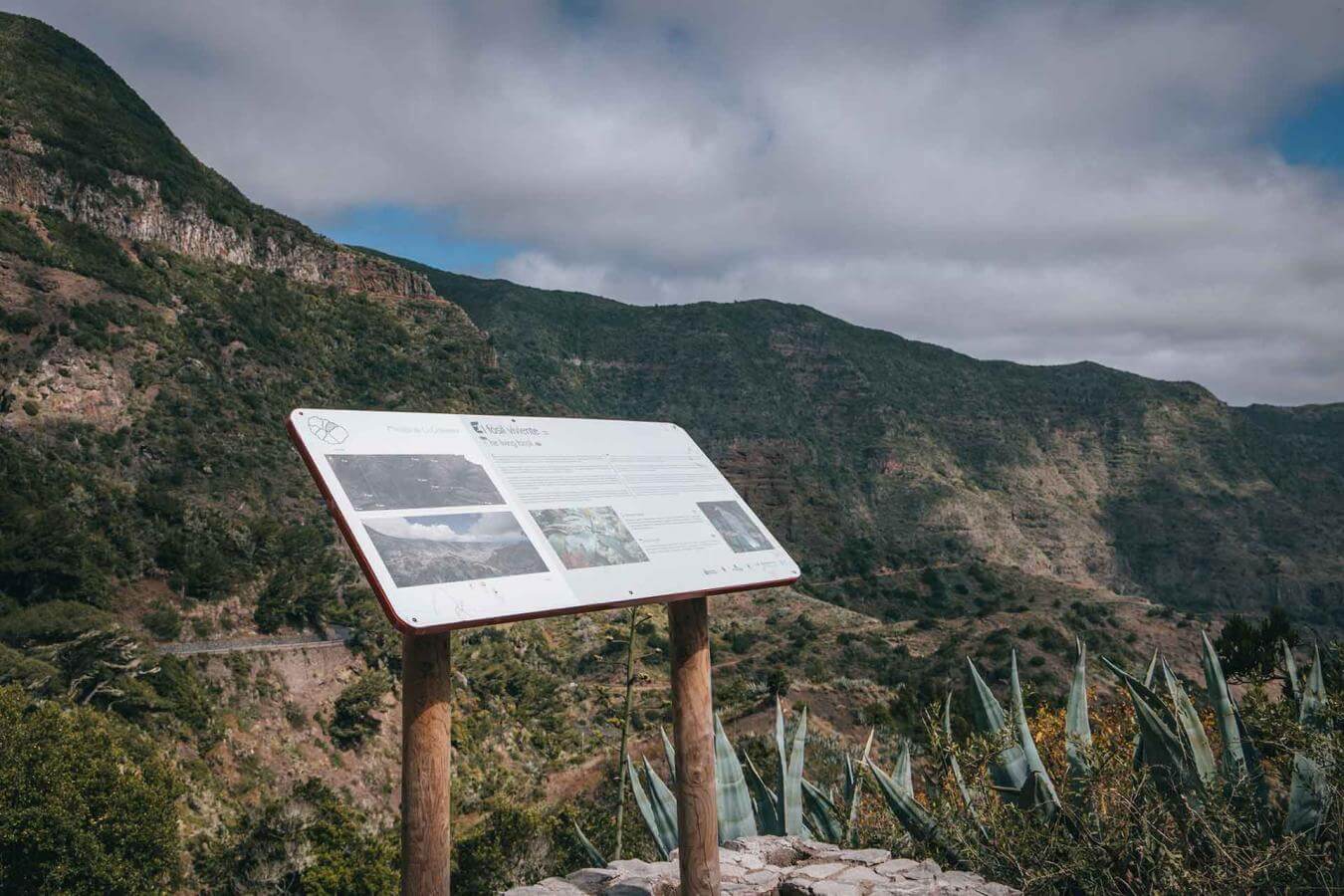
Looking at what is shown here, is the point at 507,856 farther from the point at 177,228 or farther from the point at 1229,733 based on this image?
the point at 177,228

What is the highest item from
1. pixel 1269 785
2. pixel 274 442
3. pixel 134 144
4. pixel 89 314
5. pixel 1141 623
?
pixel 134 144

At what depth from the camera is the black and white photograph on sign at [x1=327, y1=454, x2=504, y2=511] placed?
3.51 m

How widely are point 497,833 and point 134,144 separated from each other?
156 ft

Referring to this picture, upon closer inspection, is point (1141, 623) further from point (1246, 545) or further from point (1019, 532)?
point (1246, 545)

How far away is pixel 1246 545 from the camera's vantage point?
76.1m

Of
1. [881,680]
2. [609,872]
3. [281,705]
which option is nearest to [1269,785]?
[609,872]

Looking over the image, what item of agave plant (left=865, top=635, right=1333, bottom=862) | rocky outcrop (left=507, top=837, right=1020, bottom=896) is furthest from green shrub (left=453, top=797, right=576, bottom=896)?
agave plant (left=865, top=635, right=1333, bottom=862)

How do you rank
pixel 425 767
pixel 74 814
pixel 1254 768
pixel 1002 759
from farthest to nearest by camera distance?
1. pixel 74 814
2. pixel 1002 759
3. pixel 1254 768
4. pixel 425 767

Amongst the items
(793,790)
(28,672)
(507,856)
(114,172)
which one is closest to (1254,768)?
(793,790)

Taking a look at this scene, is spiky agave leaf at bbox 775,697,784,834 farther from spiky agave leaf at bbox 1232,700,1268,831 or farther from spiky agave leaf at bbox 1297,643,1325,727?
spiky agave leaf at bbox 1297,643,1325,727

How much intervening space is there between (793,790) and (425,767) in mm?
3480

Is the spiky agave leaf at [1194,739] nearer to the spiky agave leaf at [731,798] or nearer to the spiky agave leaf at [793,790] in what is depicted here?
the spiky agave leaf at [793,790]

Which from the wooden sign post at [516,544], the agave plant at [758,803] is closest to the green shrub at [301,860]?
the agave plant at [758,803]

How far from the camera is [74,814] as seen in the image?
12766 millimetres
